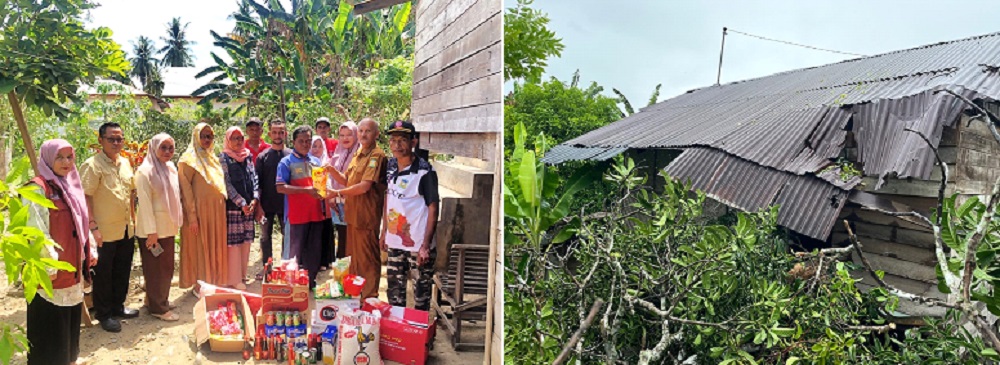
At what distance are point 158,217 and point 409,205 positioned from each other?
184 cm

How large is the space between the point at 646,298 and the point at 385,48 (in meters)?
11.9

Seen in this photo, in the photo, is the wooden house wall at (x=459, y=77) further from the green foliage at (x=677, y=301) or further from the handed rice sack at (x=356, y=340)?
the handed rice sack at (x=356, y=340)

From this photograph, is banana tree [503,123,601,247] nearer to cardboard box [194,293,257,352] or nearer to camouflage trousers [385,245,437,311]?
camouflage trousers [385,245,437,311]

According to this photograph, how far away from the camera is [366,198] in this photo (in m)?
4.35

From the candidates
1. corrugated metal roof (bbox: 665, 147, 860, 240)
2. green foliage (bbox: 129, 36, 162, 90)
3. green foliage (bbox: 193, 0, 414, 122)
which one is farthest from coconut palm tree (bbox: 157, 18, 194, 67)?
corrugated metal roof (bbox: 665, 147, 860, 240)

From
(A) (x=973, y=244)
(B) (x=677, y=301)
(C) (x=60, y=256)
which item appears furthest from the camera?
(C) (x=60, y=256)

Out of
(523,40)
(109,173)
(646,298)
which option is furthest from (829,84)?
(109,173)

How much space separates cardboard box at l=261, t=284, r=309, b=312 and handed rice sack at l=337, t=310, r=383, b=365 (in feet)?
1.67

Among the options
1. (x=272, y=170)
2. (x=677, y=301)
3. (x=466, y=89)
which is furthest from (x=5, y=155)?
(x=677, y=301)

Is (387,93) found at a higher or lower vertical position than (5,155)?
higher

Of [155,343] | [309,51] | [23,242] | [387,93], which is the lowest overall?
[155,343]

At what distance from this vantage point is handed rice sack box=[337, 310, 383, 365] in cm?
346

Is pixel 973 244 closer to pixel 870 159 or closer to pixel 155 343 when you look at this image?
pixel 870 159

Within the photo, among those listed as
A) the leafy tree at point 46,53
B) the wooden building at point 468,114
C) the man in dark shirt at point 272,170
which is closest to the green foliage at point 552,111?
the wooden building at point 468,114
